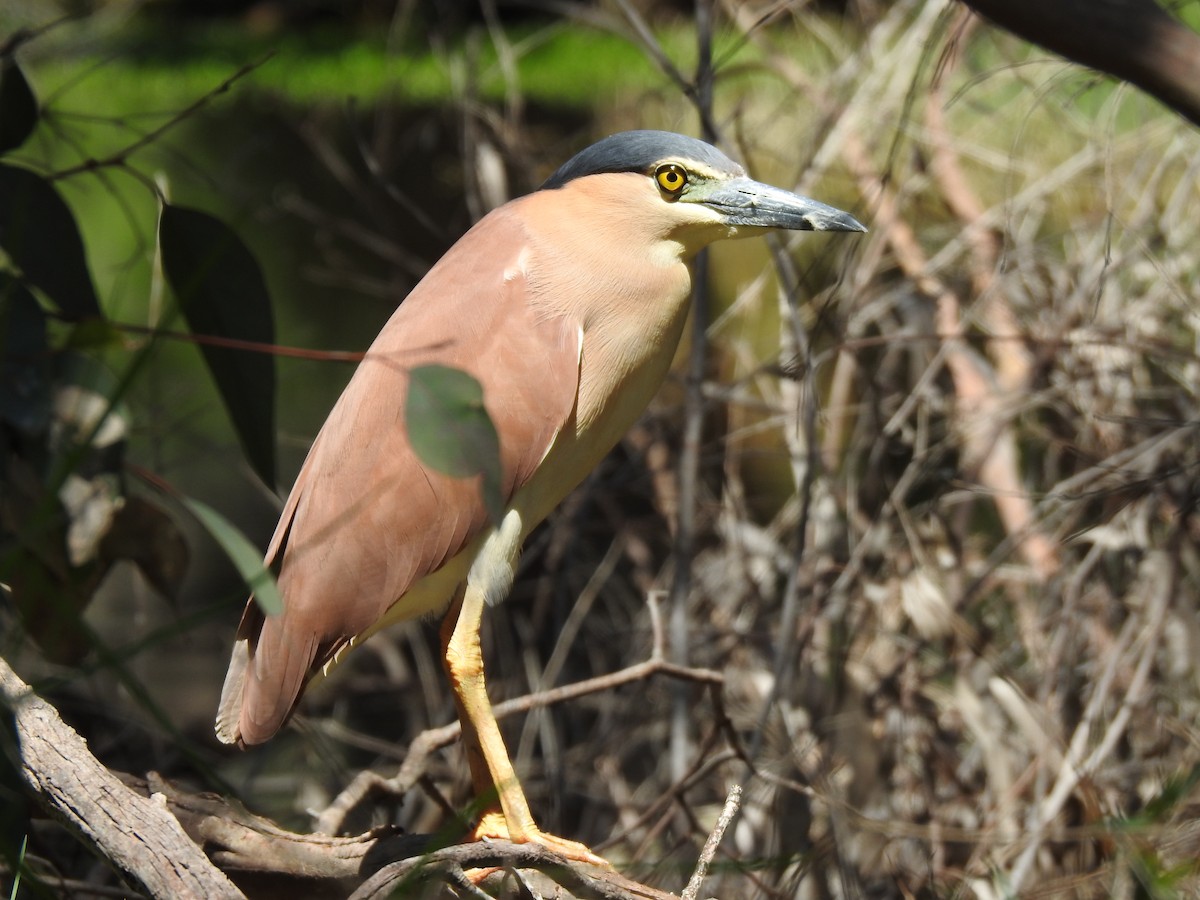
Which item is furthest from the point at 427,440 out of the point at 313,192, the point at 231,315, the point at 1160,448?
the point at 313,192

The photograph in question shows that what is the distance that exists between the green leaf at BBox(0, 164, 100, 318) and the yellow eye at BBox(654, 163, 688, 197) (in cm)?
98

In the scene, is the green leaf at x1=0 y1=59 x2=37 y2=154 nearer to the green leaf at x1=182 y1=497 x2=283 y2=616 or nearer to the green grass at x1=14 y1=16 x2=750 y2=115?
the green leaf at x1=182 y1=497 x2=283 y2=616

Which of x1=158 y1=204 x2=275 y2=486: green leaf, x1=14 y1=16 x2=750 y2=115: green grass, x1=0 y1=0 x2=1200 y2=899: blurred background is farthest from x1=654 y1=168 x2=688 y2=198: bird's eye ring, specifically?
x1=14 y1=16 x2=750 y2=115: green grass

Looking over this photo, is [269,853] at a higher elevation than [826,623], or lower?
higher

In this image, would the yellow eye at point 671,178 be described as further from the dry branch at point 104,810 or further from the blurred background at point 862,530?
the dry branch at point 104,810

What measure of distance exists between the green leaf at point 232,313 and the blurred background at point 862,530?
0.08 meters

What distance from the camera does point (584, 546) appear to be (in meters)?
3.70

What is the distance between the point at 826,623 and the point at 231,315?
64.8 inches

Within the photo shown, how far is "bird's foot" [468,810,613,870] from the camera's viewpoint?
1.87 m

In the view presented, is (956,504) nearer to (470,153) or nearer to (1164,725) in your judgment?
(1164,725)

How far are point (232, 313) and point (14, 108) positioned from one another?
0.50m

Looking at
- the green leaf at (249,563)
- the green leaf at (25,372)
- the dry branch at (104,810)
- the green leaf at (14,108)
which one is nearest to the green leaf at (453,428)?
the green leaf at (249,563)

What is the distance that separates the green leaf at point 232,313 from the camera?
6.54ft

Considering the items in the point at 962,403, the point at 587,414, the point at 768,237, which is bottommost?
the point at 962,403
